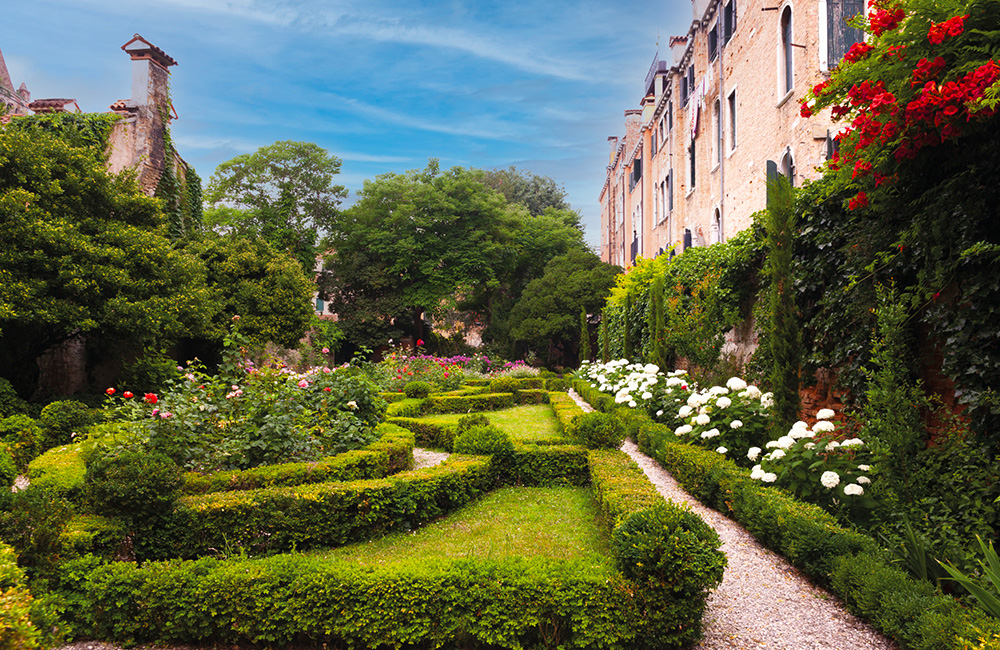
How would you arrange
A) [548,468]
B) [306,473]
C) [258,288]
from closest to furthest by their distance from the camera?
[306,473] < [548,468] < [258,288]

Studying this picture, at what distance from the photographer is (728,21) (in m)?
16.2

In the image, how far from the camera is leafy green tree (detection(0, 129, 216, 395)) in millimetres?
10203

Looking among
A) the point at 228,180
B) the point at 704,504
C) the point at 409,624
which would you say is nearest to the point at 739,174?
the point at 704,504

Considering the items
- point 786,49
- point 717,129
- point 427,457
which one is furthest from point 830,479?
point 717,129

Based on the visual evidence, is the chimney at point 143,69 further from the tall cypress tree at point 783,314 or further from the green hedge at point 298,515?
the tall cypress tree at point 783,314

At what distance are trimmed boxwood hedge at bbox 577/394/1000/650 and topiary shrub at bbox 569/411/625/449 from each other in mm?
1225

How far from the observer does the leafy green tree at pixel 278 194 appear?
28.5 meters

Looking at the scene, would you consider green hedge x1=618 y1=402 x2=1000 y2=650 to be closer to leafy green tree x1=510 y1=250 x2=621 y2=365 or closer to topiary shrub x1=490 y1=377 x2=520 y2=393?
topiary shrub x1=490 y1=377 x2=520 y2=393

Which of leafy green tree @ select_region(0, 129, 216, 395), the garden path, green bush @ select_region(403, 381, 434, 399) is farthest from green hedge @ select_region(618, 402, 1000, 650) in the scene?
leafy green tree @ select_region(0, 129, 216, 395)

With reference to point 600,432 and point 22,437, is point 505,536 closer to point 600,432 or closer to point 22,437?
point 600,432

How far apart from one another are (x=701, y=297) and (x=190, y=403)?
339 inches

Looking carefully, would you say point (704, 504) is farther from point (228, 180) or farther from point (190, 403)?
point (228, 180)

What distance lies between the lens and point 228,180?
96.0 feet

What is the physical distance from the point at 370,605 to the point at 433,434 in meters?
5.72
